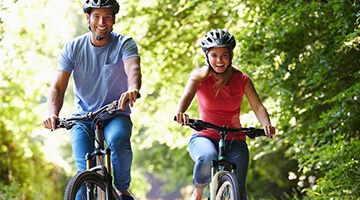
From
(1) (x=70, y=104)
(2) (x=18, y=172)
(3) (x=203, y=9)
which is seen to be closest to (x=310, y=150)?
(3) (x=203, y=9)

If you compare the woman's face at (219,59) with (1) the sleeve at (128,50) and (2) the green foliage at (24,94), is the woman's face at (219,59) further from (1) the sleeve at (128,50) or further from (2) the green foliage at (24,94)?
(2) the green foliage at (24,94)

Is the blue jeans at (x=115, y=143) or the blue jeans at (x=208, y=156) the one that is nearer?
the blue jeans at (x=115, y=143)

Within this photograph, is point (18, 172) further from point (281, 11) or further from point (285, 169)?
point (281, 11)

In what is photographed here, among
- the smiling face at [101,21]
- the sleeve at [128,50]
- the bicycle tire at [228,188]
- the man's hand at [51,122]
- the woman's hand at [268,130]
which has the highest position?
the smiling face at [101,21]

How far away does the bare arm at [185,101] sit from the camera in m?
5.50

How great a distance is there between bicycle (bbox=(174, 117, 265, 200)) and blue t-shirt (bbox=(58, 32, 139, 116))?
64 cm

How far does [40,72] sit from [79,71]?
28.4ft

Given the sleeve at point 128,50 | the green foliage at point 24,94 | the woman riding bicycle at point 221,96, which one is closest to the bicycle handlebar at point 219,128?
the woman riding bicycle at point 221,96

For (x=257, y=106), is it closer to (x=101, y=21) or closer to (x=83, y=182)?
(x=101, y=21)

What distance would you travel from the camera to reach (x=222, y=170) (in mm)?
5465

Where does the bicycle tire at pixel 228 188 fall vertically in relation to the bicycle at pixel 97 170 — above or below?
below

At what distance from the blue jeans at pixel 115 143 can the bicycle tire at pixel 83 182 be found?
→ 0.81 feet

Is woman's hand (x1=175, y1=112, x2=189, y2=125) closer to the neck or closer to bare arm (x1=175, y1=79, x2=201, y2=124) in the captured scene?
bare arm (x1=175, y1=79, x2=201, y2=124)

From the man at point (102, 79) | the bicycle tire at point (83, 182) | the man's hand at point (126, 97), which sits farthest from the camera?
the man at point (102, 79)
